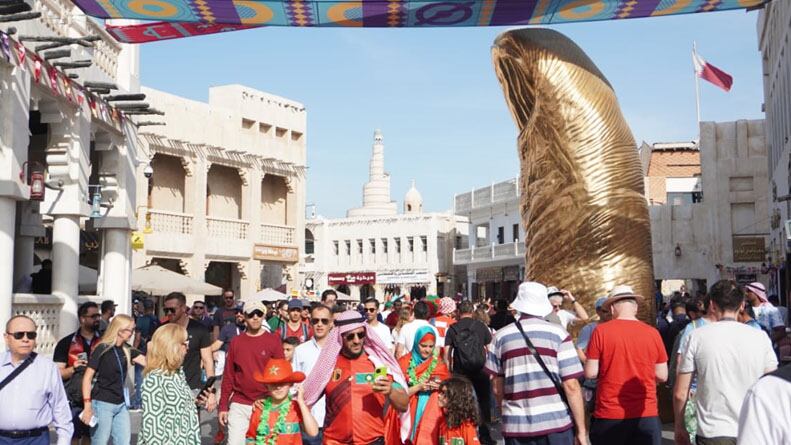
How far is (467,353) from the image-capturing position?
25.2 ft

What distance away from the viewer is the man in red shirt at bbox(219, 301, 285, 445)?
6684 mm

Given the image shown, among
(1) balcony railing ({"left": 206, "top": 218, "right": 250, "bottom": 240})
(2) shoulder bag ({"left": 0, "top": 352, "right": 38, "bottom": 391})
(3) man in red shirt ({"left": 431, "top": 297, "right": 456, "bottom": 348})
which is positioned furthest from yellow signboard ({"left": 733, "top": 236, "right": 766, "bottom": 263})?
(2) shoulder bag ({"left": 0, "top": 352, "right": 38, "bottom": 391})

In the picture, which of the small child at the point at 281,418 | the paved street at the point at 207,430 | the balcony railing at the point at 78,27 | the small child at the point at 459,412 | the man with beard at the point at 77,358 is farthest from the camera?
the balcony railing at the point at 78,27

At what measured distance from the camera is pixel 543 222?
10.2 m

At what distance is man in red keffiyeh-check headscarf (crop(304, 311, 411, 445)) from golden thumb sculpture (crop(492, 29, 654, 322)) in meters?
4.91

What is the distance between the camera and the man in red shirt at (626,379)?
5293 mm

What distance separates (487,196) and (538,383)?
45837 mm

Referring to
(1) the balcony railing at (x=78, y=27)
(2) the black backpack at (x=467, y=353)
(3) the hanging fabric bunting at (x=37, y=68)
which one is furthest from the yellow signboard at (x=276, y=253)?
(2) the black backpack at (x=467, y=353)

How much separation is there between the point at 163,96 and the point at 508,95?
18998mm

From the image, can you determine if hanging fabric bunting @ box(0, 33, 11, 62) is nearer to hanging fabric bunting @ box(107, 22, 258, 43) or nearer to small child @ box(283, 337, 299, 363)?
hanging fabric bunting @ box(107, 22, 258, 43)

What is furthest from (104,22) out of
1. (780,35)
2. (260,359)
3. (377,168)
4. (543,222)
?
(377,168)

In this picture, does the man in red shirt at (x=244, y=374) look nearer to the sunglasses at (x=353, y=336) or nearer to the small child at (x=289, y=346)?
the small child at (x=289, y=346)

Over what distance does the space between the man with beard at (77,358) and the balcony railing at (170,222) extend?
20003 millimetres

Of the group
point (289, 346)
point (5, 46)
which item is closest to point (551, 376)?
point (289, 346)
